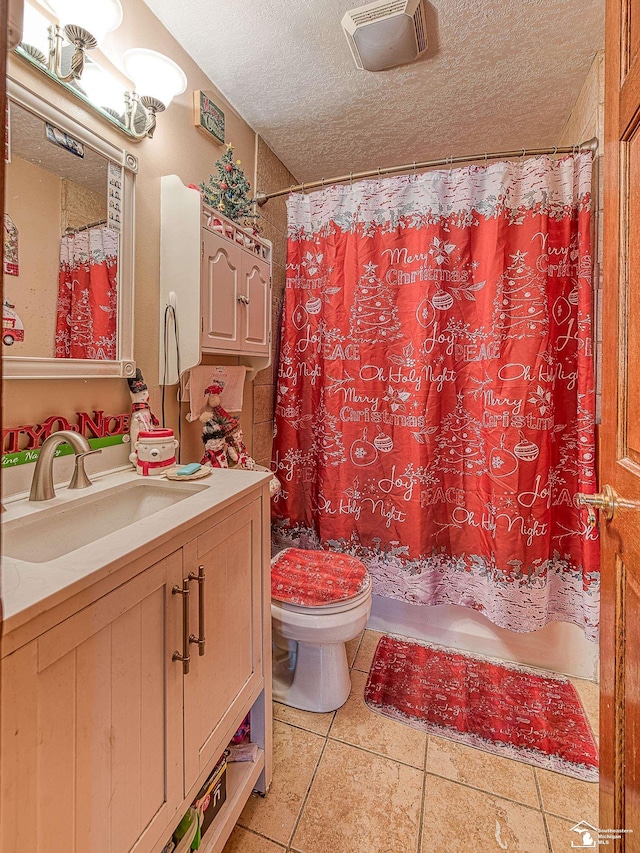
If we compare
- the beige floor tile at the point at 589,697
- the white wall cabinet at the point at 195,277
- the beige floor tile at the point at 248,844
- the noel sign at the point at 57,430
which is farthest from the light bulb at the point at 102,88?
the beige floor tile at the point at 589,697

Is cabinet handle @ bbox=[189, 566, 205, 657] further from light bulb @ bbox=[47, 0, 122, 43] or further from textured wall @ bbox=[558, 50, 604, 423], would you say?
textured wall @ bbox=[558, 50, 604, 423]

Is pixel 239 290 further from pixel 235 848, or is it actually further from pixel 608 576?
pixel 235 848

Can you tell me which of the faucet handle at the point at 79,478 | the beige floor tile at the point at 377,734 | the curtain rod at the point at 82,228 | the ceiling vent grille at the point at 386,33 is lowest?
the beige floor tile at the point at 377,734

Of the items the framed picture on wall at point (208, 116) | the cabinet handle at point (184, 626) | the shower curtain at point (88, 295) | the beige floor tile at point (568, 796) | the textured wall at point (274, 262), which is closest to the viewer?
the cabinet handle at point (184, 626)

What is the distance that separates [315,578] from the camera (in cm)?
163

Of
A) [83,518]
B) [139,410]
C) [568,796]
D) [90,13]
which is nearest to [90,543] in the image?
[83,518]

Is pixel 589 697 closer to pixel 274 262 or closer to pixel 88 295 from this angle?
pixel 88 295

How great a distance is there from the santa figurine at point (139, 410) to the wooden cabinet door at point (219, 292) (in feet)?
0.76

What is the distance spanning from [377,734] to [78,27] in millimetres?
2248

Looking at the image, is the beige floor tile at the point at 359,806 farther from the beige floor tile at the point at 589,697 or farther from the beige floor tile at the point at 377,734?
the beige floor tile at the point at 589,697

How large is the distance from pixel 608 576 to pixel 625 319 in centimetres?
51

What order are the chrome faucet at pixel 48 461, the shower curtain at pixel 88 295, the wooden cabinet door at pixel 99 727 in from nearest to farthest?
the wooden cabinet door at pixel 99 727
the chrome faucet at pixel 48 461
the shower curtain at pixel 88 295

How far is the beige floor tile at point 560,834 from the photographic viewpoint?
3.65 ft

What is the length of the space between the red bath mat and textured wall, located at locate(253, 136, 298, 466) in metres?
1.14
